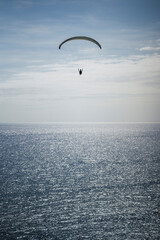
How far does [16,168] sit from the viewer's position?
107000 mm

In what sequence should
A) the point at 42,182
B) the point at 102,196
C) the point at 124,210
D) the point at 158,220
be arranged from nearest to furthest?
the point at 158,220 → the point at 124,210 → the point at 102,196 → the point at 42,182

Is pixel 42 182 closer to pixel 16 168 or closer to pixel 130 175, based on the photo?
pixel 16 168

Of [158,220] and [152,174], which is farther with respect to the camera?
[152,174]

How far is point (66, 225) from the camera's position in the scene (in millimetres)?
48812

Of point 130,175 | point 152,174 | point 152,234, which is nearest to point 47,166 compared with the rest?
point 130,175

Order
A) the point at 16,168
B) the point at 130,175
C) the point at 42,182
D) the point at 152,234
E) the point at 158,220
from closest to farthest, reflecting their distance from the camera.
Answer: the point at 152,234 < the point at 158,220 < the point at 42,182 < the point at 130,175 < the point at 16,168

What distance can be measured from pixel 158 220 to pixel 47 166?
72.5 m

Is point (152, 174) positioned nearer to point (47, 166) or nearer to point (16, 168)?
point (47, 166)

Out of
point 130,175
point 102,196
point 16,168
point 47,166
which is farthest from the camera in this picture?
point 47,166

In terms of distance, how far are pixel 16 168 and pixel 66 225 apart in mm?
64004

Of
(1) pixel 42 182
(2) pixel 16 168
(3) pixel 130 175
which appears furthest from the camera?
(2) pixel 16 168

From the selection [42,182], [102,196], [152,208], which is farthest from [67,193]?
[152,208]

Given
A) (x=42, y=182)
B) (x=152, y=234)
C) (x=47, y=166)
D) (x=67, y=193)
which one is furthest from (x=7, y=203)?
(x=47, y=166)

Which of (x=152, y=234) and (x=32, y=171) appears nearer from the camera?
(x=152, y=234)
